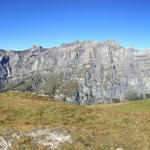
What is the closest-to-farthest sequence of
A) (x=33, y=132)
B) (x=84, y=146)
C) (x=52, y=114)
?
(x=84, y=146) < (x=33, y=132) < (x=52, y=114)

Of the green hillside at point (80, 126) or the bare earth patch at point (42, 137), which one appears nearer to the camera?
the bare earth patch at point (42, 137)

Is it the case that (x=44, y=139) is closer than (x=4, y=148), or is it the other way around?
(x=4, y=148)

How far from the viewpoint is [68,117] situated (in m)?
30.7

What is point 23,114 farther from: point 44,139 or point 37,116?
point 44,139

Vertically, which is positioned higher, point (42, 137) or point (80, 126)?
point (42, 137)

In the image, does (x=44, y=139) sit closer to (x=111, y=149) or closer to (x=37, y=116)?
(x=111, y=149)

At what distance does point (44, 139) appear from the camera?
16.7m

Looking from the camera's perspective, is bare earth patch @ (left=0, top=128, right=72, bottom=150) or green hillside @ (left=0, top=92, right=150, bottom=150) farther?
green hillside @ (left=0, top=92, right=150, bottom=150)

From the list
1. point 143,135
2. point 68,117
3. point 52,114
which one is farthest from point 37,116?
point 143,135

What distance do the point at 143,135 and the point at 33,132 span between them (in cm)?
1411

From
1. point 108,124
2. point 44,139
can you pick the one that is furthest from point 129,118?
point 44,139

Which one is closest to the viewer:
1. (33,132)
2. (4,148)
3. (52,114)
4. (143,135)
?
(4,148)

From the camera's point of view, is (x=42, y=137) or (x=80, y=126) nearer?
(x=42, y=137)

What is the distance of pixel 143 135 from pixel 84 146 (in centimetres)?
954
